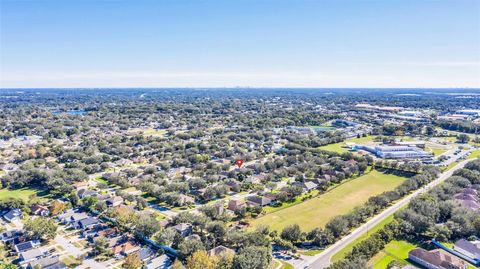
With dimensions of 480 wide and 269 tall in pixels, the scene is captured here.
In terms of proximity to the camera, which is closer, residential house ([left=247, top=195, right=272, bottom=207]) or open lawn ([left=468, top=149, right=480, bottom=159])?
residential house ([left=247, top=195, right=272, bottom=207])

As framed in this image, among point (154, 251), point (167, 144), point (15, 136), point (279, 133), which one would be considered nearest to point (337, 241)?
point (154, 251)

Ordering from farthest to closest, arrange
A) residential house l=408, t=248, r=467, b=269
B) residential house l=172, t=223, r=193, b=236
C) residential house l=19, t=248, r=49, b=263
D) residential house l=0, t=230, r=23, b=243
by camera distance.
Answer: residential house l=172, t=223, r=193, b=236 → residential house l=0, t=230, r=23, b=243 → residential house l=19, t=248, r=49, b=263 → residential house l=408, t=248, r=467, b=269

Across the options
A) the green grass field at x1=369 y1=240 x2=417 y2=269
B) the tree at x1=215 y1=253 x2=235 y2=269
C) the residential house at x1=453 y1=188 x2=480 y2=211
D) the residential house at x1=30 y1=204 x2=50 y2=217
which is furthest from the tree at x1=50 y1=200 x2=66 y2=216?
the residential house at x1=453 y1=188 x2=480 y2=211

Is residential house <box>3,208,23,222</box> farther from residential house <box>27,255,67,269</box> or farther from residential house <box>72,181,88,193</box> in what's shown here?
residential house <box>27,255,67,269</box>

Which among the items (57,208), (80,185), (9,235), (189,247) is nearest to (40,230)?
(9,235)

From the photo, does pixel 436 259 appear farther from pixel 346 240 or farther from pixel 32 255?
pixel 32 255

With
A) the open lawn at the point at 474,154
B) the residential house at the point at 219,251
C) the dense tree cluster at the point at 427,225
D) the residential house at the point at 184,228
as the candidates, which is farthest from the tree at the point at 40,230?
the open lawn at the point at 474,154
